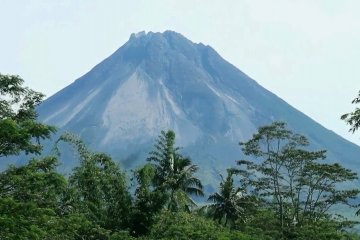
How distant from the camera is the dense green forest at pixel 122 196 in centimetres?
1541

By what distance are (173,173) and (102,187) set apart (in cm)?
1165

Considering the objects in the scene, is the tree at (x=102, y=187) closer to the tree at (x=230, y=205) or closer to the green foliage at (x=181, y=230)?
the green foliage at (x=181, y=230)

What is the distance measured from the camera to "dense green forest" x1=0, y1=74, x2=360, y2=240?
15.4 m

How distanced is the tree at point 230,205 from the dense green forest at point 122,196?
8 cm

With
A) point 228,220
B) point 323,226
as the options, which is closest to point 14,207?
point 323,226

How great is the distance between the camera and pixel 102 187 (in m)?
28.6

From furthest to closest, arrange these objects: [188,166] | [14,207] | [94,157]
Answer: [188,166] → [94,157] → [14,207]

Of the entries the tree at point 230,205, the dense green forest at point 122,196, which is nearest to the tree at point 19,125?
the dense green forest at point 122,196

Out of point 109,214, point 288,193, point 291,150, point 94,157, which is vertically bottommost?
point 109,214

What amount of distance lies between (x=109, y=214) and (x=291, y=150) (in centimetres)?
1667

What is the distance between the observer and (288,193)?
41.4 metres

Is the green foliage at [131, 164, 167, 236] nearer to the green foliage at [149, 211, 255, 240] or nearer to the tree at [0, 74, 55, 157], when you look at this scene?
the green foliage at [149, 211, 255, 240]

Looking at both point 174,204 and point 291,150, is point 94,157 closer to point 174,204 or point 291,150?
point 174,204

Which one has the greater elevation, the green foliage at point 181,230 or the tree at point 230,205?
Result: the tree at point 230,205
